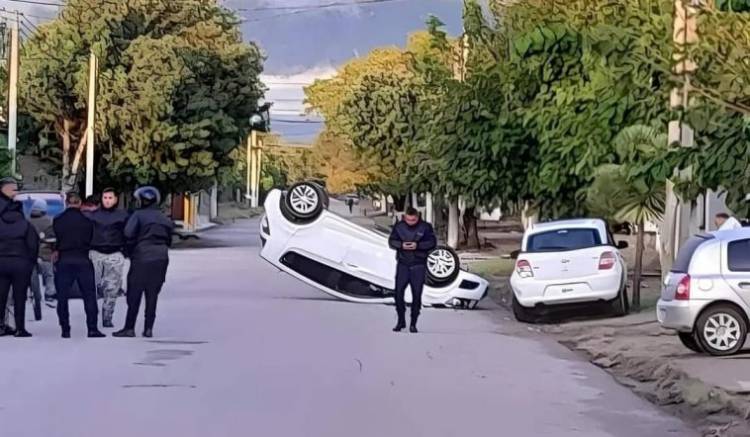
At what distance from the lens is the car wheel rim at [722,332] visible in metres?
16.5

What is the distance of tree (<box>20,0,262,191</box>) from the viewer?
4788 cm

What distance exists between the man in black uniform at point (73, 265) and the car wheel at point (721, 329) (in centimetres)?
760

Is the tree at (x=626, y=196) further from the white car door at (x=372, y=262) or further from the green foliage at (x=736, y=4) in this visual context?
the green foliage at (x=736, y=4)

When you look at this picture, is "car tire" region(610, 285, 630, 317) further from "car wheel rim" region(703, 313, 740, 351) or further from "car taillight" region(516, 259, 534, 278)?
"car wheel rim" region(703, 313, 740, 351)

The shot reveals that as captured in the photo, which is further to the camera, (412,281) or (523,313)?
(523,313)

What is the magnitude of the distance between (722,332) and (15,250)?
8831mm

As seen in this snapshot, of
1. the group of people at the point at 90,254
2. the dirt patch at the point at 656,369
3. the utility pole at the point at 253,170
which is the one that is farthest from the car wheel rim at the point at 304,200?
the utility pole at the point at 253,170

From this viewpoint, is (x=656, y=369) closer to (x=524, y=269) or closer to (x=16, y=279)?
(x=524, y=269)

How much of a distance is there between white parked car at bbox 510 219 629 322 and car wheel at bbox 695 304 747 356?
5.37 metres

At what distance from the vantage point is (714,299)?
1653 centimetres

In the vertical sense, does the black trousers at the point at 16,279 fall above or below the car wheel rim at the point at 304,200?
below

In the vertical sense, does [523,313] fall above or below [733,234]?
below

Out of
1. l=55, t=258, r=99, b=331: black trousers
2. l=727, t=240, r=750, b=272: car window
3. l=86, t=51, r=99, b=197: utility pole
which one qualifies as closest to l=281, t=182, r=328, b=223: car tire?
l=55, t=258, r=99, b=331: black trousers

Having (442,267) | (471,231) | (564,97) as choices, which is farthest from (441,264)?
Answer: (471,231)
